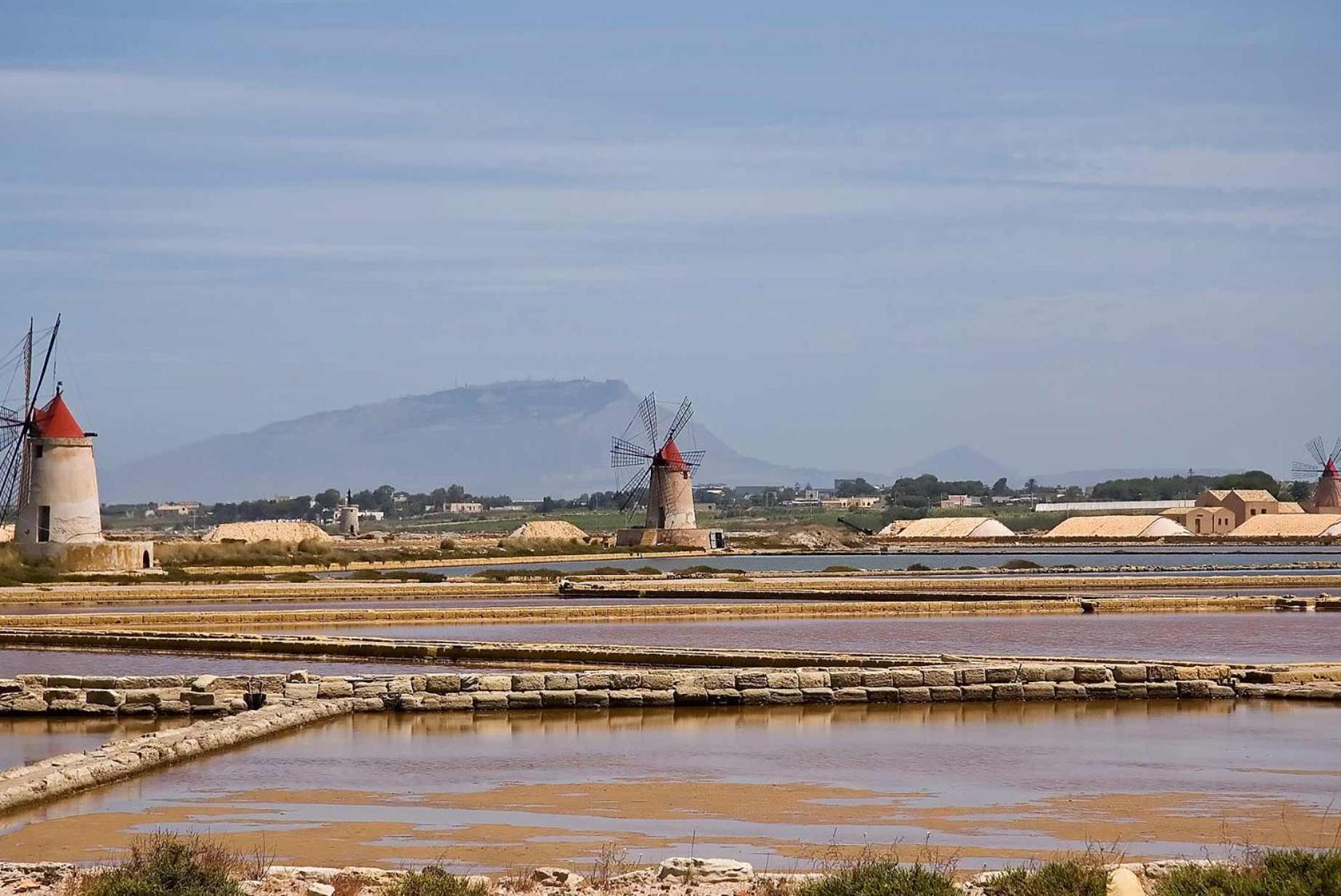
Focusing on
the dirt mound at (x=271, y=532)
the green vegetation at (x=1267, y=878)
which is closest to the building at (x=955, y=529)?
the dirt mound at (x=271, y=532)

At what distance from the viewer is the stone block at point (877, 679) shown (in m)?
13.8

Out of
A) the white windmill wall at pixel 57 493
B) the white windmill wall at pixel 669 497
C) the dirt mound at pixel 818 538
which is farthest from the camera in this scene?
the dirt mound at pixel 818 538

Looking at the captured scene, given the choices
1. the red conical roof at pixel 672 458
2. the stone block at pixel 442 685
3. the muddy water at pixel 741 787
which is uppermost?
the red conical roof at pixel 672 458

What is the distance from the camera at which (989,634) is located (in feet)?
71.3

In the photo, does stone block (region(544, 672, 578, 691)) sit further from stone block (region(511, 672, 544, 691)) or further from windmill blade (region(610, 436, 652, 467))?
windmill blade (region(610, 436, 652, 467))

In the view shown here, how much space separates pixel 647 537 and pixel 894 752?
50.1m

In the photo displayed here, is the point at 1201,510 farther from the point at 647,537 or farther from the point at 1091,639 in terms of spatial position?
the point at 1091,639

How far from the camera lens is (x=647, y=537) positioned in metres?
61.3

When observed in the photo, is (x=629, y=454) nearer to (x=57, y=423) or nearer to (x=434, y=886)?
(x=57, y=423)

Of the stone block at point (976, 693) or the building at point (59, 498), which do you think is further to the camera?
the building at point (59, 498)

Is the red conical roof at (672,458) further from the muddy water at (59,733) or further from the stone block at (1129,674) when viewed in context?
the muddy water at (59,733)

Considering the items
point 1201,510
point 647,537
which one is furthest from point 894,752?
point 1201,510

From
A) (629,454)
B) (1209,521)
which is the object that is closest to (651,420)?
(629,454)

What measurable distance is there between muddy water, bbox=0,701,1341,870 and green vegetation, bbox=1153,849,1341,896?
1086mm
